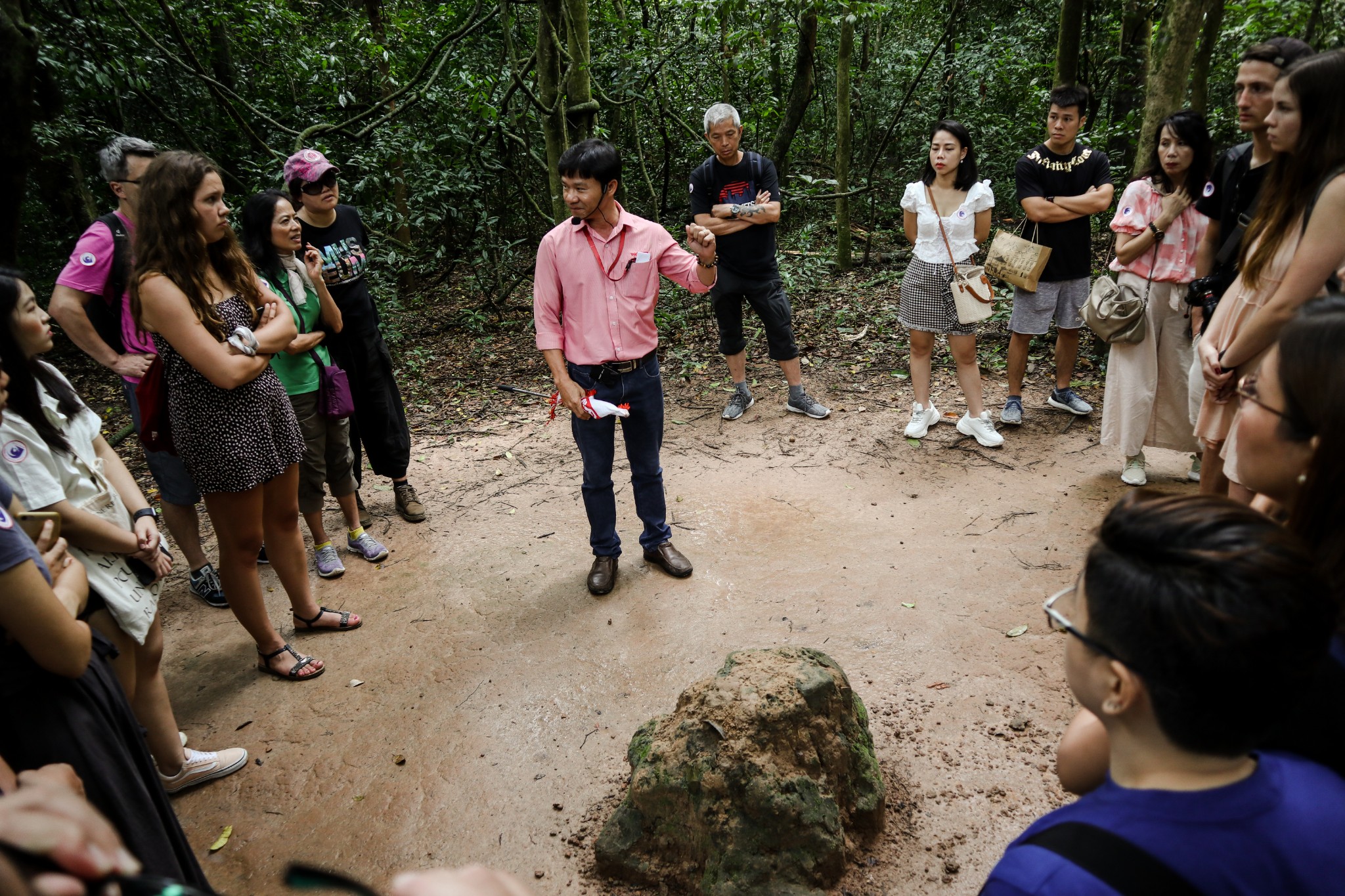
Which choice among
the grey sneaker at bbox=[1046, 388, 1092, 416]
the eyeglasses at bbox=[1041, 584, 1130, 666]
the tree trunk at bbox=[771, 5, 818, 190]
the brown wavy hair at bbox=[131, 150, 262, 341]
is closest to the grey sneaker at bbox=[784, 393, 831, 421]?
the grey sneaker at bbox=[1046, 388, 1092, 416]

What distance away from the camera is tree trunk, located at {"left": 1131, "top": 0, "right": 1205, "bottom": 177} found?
191 inches

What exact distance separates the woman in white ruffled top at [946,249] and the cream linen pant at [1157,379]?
31.2 inches

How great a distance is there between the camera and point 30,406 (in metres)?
2.19

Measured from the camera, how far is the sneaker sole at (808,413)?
226 inches

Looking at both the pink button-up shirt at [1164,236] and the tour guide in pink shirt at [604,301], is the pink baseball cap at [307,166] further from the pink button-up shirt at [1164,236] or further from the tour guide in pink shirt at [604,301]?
the pink button-up shirt at [1164,236]

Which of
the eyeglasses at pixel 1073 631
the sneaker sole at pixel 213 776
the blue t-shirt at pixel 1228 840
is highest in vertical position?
the eyeglasses at pixel 1073 631

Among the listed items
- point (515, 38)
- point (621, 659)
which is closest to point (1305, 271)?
point (621, 659)

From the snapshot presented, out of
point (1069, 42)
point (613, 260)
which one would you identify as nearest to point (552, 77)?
point (613, 260)

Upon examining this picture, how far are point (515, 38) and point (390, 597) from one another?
6.98 m

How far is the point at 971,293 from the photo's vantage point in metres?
4.83

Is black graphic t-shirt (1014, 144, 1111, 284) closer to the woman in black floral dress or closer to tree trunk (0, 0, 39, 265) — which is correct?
the woman in black floral dress

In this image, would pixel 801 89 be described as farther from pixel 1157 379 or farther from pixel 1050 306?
pixel 1157 379

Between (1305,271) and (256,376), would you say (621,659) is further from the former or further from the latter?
(1305,271)

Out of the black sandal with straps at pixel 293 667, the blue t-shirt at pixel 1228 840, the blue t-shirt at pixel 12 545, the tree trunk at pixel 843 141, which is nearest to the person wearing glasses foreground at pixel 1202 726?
the blue t-shirt at pixel 1228 840
